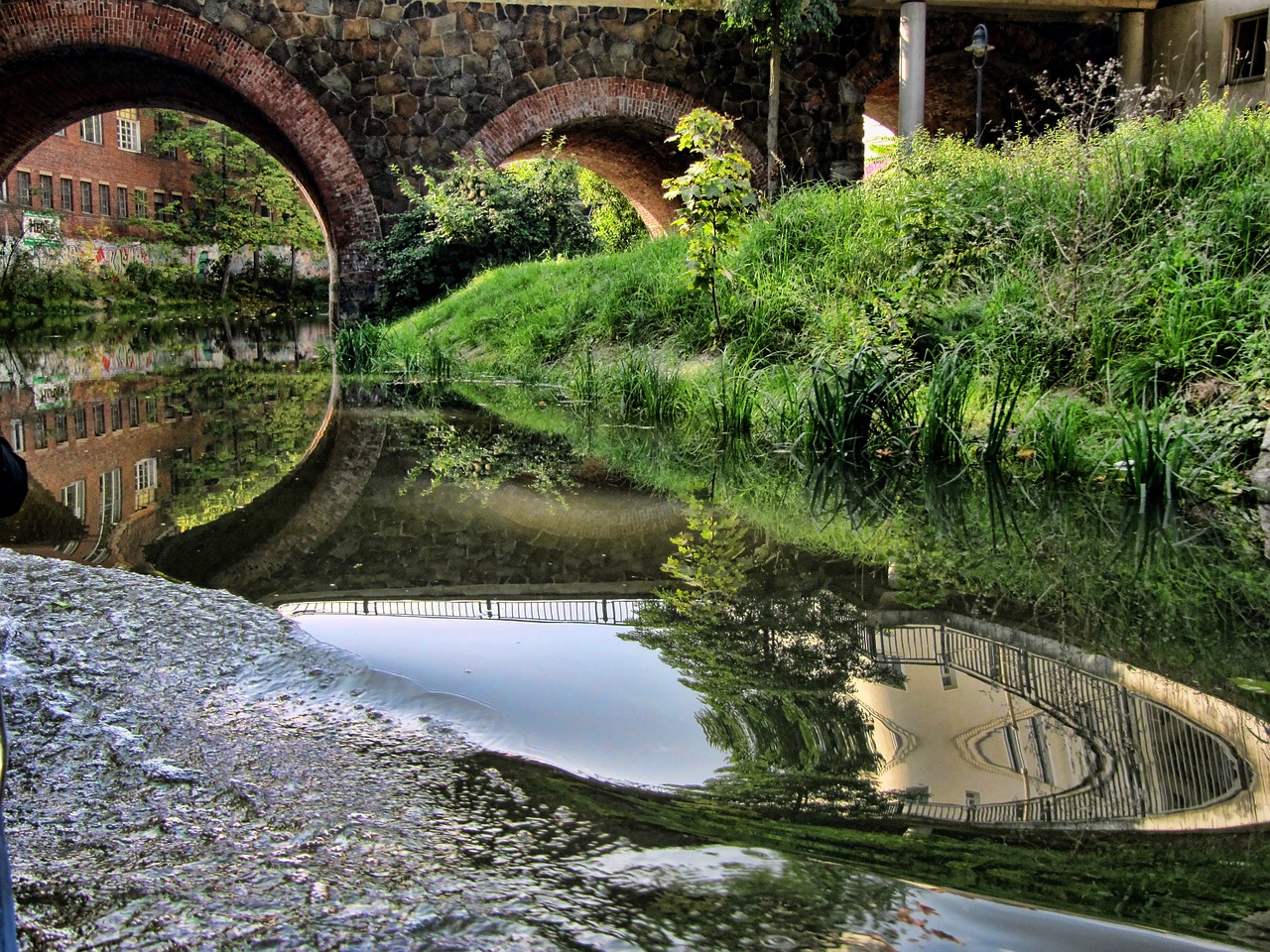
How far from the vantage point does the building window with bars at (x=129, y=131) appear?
4269cm

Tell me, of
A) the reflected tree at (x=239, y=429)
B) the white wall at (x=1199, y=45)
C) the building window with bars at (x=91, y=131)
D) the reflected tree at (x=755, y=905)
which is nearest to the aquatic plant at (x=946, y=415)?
the reflected tree at (x=239, y=429)

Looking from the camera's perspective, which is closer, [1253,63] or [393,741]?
[393,741]

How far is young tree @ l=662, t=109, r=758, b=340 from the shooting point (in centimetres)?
949

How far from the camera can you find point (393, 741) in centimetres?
283

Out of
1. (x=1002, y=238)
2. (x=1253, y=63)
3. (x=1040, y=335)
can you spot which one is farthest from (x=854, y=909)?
(x=1253, y=63)

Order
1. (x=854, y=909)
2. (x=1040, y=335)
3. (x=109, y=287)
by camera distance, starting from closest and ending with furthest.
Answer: (x=854, y=909), (x=1040, y=335), (x=109, y=287)

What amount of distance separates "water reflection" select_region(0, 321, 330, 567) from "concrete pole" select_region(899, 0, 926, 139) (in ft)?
29.2

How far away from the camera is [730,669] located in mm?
3400

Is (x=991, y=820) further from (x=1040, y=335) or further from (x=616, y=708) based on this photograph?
(x=1040, y=335)

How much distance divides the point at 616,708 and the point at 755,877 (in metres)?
1.03

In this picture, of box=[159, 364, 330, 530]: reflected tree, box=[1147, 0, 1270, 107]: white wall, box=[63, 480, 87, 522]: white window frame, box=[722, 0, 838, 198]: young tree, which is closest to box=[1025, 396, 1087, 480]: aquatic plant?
box=[159, 364, 330, 530]: reflected tree

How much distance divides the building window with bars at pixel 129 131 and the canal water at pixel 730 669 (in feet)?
133

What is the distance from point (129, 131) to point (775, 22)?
33.7 metres

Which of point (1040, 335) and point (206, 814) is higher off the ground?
point (1040, 335)
